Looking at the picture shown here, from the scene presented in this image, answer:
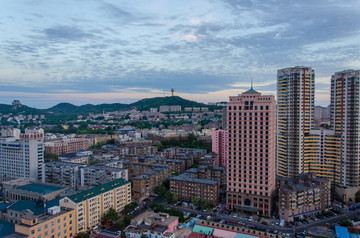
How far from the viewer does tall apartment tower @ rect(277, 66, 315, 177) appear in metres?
27.5

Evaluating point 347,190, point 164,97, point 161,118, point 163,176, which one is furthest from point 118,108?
point 347,190

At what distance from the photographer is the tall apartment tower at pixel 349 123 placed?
83.4 feet

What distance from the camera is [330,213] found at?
22266 millimetres

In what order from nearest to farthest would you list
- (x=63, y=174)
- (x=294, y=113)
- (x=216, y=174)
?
(x=294, y=113)
(x=216, y=174)
(x=63, y=174)

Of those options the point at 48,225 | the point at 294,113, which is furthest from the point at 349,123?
the point at 48,225

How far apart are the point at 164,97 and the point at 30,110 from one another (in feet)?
216

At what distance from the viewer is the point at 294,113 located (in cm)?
2767

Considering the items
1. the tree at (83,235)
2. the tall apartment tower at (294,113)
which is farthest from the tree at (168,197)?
the tall apartment tower at (294,113)

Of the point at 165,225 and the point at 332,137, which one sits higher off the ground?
the point at 332,137

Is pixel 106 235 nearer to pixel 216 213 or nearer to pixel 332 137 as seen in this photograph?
pixel 216 213

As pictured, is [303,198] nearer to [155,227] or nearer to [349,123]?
[349,123]

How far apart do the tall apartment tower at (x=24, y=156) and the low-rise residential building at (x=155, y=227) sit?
1544cm

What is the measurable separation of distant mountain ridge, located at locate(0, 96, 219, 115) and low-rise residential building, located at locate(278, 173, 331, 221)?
100456mm

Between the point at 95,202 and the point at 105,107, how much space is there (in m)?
149
